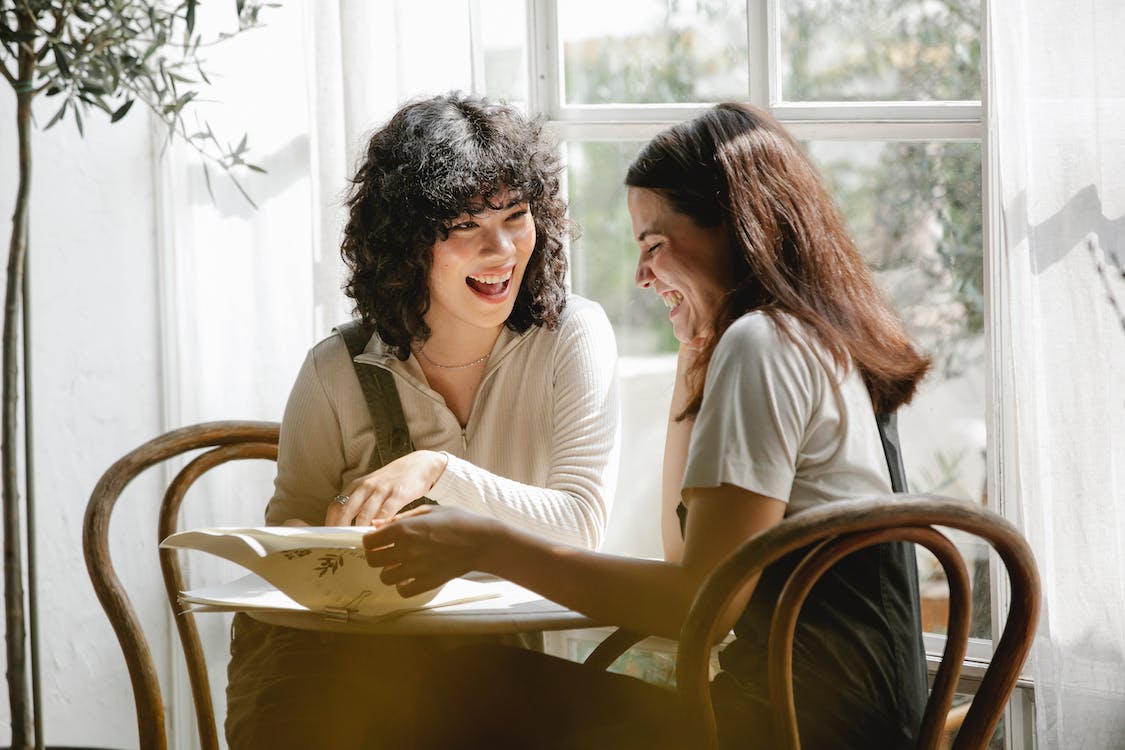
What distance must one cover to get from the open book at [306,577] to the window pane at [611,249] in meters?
1.15

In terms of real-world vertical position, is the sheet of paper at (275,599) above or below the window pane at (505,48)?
below

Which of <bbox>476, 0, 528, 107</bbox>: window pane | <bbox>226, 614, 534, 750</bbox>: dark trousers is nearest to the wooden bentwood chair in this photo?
<bbox>226, 614, 534, 750</bbox>: dark trousers

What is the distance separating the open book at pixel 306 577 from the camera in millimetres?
1293

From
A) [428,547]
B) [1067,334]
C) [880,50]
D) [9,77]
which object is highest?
[880,50]

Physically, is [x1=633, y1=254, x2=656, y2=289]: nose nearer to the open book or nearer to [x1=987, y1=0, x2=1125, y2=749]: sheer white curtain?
the open book

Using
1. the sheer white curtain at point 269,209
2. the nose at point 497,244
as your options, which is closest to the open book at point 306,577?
the nose at point 497,244

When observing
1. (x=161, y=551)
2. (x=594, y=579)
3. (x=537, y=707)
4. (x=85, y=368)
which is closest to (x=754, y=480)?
(x=594, y=579)

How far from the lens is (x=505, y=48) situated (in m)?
2.58

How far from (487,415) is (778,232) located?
0.70m

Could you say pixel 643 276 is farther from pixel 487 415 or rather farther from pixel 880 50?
pixel 880 50

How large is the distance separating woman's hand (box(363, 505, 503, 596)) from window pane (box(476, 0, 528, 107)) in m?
1.42

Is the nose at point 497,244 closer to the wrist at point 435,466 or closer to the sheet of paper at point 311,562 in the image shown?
the wrist at point 435,466

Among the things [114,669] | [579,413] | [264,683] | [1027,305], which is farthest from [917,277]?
[114,669]

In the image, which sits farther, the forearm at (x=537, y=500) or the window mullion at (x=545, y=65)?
the window mullion at (x=545, y=65)
